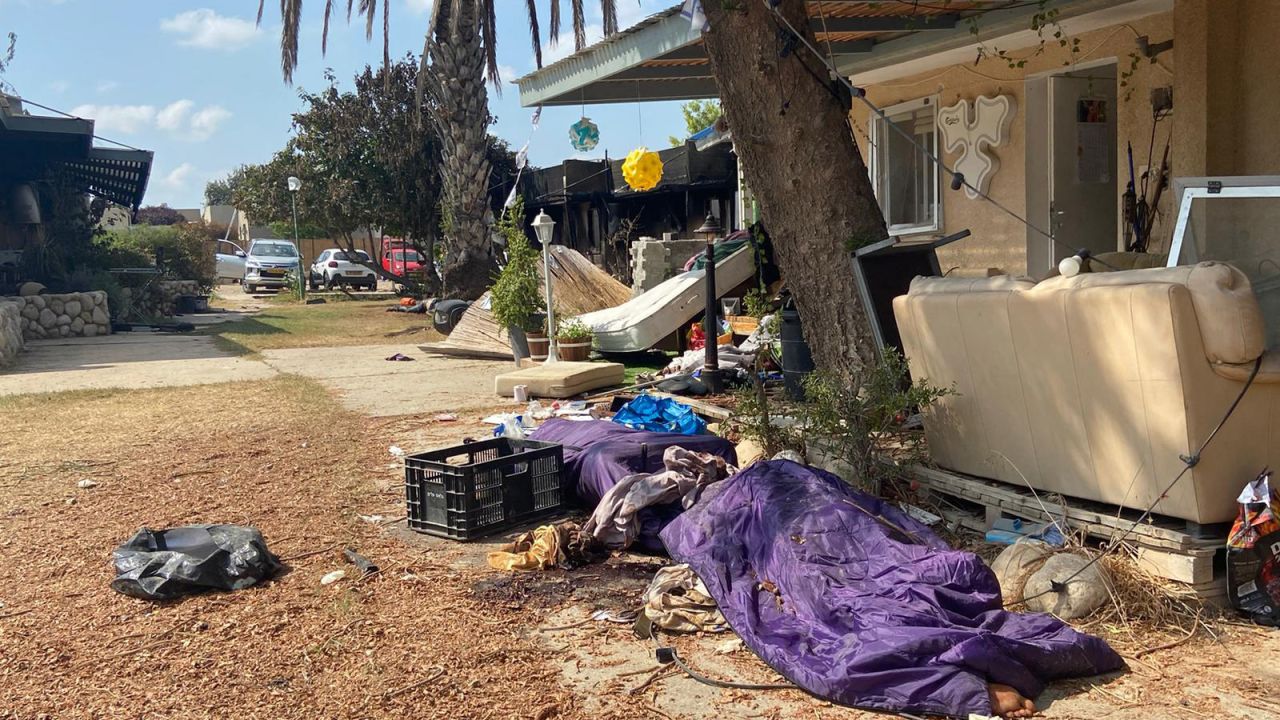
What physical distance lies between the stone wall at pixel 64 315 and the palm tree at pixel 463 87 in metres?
5.38

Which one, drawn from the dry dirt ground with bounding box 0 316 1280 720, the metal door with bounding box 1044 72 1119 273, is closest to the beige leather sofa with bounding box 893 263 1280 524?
the dry dirt ground with bounding box 0 316 1280 720

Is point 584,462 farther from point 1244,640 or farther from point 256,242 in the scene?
point 256,242

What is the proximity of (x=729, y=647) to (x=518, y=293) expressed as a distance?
28.0ft

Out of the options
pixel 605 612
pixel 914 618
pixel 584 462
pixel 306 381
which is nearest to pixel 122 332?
pixel 306 381

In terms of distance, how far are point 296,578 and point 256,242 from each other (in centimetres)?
3174

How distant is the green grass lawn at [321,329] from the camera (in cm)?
1703

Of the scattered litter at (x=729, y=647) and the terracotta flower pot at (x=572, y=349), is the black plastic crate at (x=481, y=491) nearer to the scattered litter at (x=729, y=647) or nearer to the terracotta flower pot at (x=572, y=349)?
the scattered litter at (x=729, y=647)

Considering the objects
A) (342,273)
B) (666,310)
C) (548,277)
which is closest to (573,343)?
(548,277)

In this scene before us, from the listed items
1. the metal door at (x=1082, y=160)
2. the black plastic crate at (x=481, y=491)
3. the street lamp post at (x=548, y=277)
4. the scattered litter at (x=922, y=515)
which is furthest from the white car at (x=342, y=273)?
the scattered litter at (x=922, y=515)

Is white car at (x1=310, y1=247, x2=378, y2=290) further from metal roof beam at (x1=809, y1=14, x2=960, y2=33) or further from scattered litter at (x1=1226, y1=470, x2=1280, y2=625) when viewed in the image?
scattered litter at (x1=1226, y1=470, x2=1280, y2=625)

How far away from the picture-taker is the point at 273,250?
34469 millimetres

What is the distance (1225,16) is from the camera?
757 cm

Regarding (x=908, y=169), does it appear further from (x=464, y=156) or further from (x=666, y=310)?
(x=464, y=156)

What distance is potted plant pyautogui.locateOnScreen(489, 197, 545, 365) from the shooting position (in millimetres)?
11992
